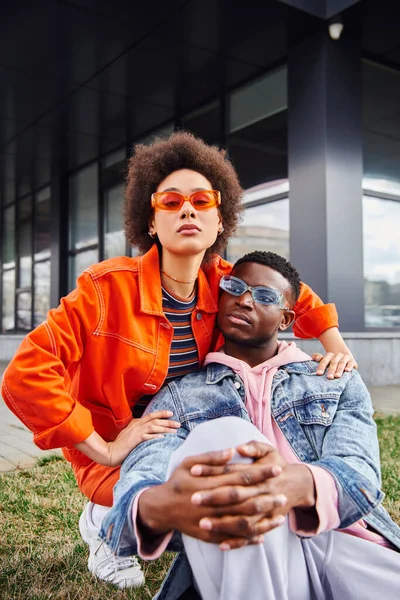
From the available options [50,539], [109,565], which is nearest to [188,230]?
[109,565]

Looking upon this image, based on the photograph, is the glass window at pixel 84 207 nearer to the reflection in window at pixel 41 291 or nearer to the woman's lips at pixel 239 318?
the reflection in window at pixel 41 291

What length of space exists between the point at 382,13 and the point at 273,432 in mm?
6851

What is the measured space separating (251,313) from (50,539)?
155 cm

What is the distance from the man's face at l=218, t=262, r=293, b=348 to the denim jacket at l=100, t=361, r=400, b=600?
15 centimetres

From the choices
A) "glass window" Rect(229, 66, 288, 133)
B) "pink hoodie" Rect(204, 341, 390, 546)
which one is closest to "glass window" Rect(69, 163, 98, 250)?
"glass window" Rect(229, 66, 288, 133)

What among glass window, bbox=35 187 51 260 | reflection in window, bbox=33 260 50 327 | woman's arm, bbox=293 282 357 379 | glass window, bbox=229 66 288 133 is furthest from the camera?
glass window, bbox=35 187 51 260

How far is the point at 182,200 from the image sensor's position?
93.0 inches

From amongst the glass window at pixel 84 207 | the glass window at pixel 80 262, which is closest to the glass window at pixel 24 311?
the glass window at pixel 80 262

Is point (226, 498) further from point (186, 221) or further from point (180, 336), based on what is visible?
point (186, 221)

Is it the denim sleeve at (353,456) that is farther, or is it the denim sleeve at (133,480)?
the denim sleeve at (353,456)

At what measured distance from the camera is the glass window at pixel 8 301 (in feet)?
57.2

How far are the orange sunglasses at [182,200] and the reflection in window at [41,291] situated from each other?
1296 centimetres

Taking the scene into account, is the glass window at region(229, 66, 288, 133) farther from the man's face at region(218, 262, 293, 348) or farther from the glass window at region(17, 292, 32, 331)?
the glass window at region(17, 292, 32, 331)

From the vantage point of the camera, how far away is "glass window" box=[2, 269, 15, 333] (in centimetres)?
1744
